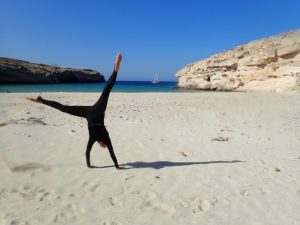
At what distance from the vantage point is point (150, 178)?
4816mm

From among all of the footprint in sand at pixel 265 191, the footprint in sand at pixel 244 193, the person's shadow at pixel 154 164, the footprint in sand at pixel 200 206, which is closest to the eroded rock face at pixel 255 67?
the person's shadow at pixel 154 164

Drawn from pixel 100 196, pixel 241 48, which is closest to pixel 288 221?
pixel 100 196

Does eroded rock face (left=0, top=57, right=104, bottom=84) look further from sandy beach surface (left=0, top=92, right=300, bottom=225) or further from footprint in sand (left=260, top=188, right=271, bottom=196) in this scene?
footprint in sand (left=260, top=188, right=271, bottom=196)

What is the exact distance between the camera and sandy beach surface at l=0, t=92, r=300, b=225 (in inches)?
141

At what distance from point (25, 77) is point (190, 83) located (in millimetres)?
34796

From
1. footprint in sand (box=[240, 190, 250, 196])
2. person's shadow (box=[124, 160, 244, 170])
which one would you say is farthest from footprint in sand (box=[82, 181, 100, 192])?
footprint in sand (box=[240, 190, 250, 196])

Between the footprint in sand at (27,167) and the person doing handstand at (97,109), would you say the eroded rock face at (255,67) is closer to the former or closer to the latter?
the person doing handstand at (97,109)

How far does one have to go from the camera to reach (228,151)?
6.74 meters

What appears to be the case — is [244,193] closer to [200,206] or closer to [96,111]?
[200,206]

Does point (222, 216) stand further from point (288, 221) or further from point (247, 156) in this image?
point (247, 156)

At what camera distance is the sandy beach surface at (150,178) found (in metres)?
3.58

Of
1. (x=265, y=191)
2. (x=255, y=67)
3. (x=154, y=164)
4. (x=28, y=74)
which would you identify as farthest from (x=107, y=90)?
(x=28, y=74)

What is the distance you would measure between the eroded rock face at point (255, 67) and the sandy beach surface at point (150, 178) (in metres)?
28.0

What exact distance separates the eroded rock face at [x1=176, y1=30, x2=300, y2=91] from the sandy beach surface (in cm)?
2803
